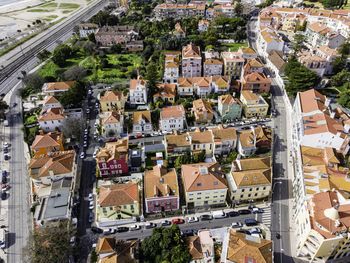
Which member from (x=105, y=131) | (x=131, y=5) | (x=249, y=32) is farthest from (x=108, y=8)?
(x=105, y=131)

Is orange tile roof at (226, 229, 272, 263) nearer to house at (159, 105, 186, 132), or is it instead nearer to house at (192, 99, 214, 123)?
house at (159, 105, 186, 132)

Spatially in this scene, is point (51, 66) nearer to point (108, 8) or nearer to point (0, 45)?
point (0, 45)

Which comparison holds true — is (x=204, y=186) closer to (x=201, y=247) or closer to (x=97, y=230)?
(x=201, y=247)

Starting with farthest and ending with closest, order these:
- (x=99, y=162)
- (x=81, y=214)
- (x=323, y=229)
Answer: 1. (x=99, y=162)
2. (x=81, y=214)
3. (x=323, y=229)

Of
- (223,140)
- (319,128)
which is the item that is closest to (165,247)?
(223,140)

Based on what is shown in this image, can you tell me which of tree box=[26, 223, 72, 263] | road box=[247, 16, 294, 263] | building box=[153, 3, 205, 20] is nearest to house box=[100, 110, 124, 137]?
tree box=[26, 223, 72, 263]

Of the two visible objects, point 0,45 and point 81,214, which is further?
point 0,45
